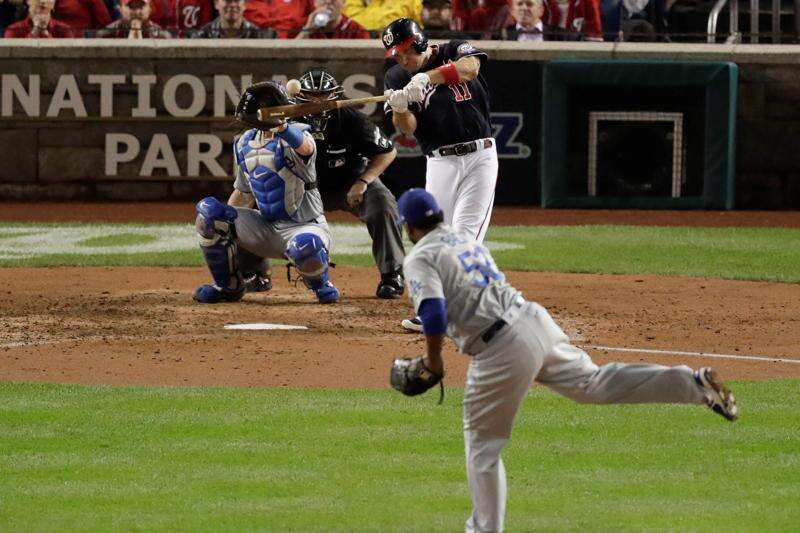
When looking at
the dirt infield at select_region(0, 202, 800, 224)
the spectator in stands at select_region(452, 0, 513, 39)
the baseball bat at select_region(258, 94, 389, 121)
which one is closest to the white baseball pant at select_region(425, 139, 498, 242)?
the baseball bat at select_region(258, 94, 389, 121)

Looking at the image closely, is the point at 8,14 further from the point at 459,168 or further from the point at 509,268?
the point at 459,168

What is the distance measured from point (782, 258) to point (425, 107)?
5684 millimetres

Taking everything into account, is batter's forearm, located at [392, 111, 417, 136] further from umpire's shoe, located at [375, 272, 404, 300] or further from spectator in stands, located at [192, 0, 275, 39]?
spectator in stands, located at [192, 0, 275, 39]

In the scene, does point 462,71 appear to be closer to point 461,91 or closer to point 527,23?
point 461,91

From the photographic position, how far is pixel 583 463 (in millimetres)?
6289

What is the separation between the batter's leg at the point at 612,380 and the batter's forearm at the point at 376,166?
5.69 m

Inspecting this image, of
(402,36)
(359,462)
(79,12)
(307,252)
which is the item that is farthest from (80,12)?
(359,462)

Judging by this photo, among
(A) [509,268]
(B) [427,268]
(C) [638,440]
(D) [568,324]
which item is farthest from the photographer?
Answer: (A) [509,268]

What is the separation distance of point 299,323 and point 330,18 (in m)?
7.72

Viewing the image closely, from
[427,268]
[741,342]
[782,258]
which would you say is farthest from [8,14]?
[427,268]

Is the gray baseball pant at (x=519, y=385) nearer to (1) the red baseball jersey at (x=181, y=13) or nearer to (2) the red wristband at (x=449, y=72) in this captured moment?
(2) the red wristband at (x=449, y=72)

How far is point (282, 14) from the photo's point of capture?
17.7m

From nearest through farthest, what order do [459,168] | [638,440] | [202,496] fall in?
1. [202,496]
2. [638,440]
3. [459,168]

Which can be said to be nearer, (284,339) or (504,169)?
(284,339)
